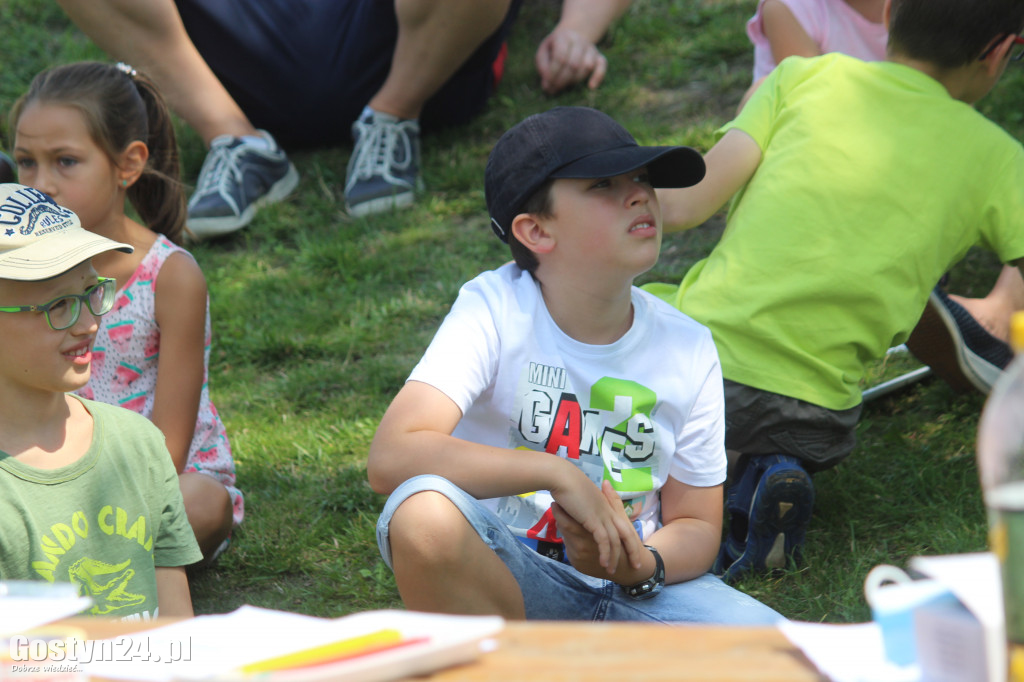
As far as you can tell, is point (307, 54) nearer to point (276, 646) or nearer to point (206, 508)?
point (206, 508)

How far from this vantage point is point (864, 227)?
7.66ft

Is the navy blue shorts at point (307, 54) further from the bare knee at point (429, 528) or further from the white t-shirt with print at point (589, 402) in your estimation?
the bare knee at point (429, 528)

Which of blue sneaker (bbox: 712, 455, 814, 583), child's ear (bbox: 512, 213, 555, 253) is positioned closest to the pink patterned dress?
child's ear (bbox: 512, 213, 555, 253)

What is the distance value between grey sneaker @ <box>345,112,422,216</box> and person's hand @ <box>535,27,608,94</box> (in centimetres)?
73

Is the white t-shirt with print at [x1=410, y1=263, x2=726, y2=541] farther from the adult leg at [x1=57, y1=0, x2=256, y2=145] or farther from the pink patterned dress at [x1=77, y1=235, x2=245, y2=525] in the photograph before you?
the adult leg at [x1=57, y1=0, x2=256, y2=145]

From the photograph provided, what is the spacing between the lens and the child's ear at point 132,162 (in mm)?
2605

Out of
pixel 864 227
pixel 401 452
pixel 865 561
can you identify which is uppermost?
pixel 864 227

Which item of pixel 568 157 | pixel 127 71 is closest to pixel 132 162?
pixel 127 71

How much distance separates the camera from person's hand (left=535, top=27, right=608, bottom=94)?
A: 15.2ft

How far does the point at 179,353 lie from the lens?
8.09 feet

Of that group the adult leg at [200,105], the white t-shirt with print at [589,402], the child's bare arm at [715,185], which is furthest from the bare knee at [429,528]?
the adult leg at [200,105]

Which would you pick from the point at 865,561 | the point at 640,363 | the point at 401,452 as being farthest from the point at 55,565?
the point at 865,561

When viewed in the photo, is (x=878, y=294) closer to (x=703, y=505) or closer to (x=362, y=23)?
(x=703, y=505)

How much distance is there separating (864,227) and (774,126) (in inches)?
14.3
